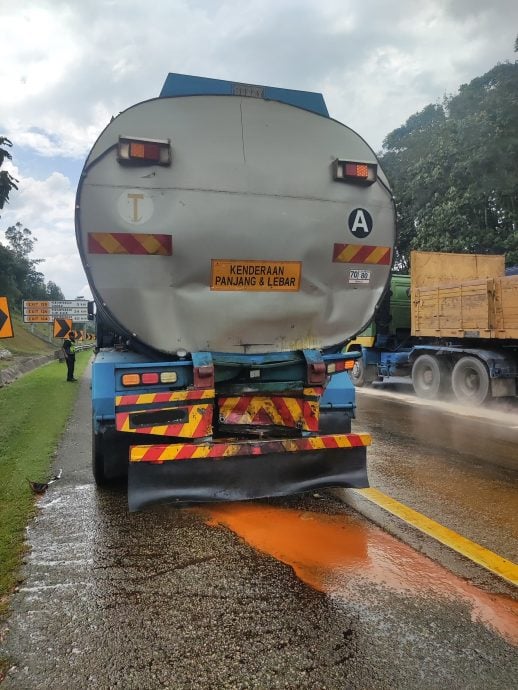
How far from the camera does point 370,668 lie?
2311 millimetres

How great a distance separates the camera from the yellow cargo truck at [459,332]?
9.93m

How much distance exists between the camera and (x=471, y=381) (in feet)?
35.9

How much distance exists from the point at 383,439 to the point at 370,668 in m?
5.12

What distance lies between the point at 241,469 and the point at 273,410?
59 centimetres

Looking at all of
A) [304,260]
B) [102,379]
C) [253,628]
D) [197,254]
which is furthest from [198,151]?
[253,628]

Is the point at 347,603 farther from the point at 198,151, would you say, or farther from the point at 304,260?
the point at 198,151

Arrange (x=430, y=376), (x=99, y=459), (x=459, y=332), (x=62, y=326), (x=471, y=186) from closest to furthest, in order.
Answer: (x=99, y=459)
(x=459, y=332)
(x=430, y=376)
(x=62, y=326)
(x=471, y=186)

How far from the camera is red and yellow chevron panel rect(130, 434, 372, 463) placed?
3.82 meters

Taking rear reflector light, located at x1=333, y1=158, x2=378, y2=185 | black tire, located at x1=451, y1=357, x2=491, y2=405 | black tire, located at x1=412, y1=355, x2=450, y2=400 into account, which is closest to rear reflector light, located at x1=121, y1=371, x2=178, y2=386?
rear reflector light, located at x1=333, y1=158, x2=378, y2=185

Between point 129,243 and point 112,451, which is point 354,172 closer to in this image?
point 129,243

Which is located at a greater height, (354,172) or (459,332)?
(354,172)

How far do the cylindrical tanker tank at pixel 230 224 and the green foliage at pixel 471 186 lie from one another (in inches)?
690

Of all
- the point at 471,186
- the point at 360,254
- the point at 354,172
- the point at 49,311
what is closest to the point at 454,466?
the point at 360,254

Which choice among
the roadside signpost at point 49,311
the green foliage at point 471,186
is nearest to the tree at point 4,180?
the roadside signpost at point 49,311
